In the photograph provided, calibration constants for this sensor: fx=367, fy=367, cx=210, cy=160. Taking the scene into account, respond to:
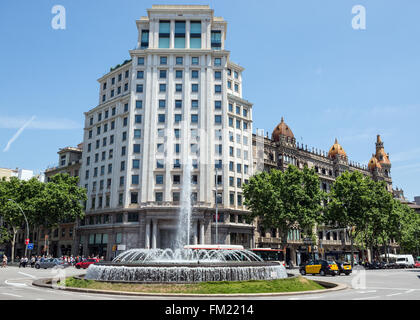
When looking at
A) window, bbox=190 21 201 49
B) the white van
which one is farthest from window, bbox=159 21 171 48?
the white van

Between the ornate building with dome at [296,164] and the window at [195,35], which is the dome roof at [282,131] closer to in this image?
the ornate building with dome at [296,164]

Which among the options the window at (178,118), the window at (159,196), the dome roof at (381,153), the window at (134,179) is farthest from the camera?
the dome roof at (381,153)

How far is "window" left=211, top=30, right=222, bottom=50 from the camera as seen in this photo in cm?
6900

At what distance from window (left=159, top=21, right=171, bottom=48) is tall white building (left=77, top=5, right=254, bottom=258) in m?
0.18

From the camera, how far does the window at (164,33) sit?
6762 centimetres

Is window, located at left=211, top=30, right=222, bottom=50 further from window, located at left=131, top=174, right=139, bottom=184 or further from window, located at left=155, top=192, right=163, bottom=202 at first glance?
window, located at left=155, top=192, right=163, bottom=202

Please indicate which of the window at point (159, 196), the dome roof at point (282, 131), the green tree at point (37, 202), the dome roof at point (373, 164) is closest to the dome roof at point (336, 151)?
the dome roof at point (282, 131)

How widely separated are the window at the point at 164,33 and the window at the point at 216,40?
8.39 meters

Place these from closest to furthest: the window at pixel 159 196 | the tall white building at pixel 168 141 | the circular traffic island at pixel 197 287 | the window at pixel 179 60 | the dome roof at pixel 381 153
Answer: the circular traffic island at pixel 197 287 < the tall white building at pixel 168 141 < the window at pixel 159 196 < the window at pixel 179 60 < the dome roof at pixel 381 153

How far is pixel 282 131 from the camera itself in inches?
3100

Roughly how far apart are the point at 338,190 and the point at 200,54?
33885 millimetres

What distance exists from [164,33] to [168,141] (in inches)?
837

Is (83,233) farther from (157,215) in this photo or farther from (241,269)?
(241,269)

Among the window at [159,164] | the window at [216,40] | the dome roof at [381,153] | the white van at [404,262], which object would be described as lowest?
the white van at [404,262]
